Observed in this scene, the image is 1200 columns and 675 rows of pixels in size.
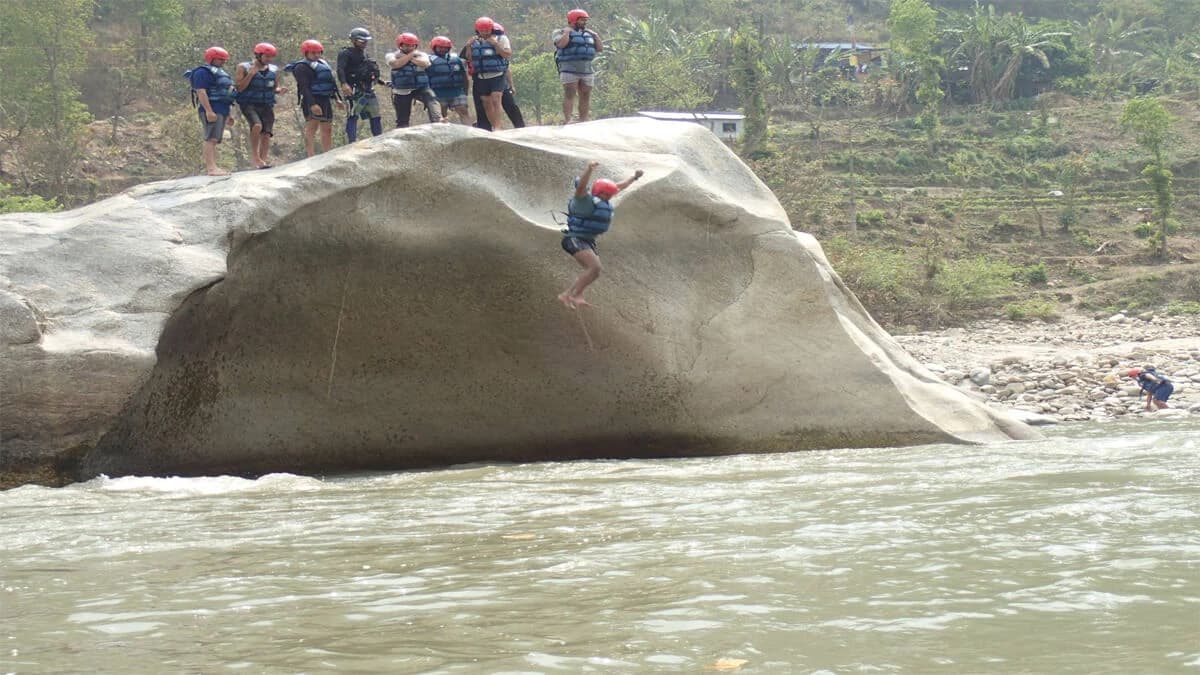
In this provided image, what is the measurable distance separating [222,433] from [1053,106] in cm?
4867

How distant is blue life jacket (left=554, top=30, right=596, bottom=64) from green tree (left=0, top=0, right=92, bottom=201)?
2636 centimetres

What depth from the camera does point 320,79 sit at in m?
12.3

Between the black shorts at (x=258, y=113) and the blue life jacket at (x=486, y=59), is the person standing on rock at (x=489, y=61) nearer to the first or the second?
the blue life jacket at (x=486, y=59)

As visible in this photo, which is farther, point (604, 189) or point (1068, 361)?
point (1068, 361)

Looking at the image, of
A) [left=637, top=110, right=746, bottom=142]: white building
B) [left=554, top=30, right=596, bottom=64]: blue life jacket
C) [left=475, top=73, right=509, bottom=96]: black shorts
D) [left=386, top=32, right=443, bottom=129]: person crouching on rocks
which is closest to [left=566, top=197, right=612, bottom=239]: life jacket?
[left=386, top=32, right=443, bottom=129]: person crouching on rocks

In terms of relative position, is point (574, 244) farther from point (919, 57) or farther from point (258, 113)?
point (919, 57)

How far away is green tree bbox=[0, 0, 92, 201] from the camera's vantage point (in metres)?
36.6

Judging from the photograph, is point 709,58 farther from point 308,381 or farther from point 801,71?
point 308,381

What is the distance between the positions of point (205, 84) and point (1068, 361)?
15.9 meters

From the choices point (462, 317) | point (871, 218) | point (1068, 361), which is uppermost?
point (871, 218)

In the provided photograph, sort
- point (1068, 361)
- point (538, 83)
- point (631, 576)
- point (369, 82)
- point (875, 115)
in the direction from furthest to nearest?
point (875, 115)
point (538, 83)
point (1068, 361)
point (369, 82)
point (631, 576)

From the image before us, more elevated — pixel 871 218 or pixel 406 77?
pixel 871 218

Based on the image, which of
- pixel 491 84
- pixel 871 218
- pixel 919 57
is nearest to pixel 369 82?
pixel 491 84

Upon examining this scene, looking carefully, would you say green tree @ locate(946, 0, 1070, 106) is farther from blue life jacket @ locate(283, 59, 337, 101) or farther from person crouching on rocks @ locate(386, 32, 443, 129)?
blue life jacket @ locate(283, 59, 337, 101)
